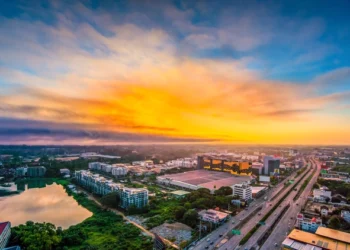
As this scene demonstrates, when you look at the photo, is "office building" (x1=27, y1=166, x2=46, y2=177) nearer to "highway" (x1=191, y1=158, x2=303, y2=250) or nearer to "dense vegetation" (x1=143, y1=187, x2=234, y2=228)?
"dense vegetation" (x1=143, y1=187, x2=234, y2=228)

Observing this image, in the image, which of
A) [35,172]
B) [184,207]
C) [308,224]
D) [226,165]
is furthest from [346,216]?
[35,172]

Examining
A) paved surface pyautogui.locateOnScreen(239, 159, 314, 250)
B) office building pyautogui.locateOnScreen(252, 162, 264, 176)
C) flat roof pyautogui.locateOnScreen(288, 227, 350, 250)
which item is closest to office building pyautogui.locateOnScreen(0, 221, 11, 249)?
paved surface pyautogui.locateOnScreen(239, 159, 314, 250)

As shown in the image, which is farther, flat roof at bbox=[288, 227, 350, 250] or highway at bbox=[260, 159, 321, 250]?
highway at bbox=[260, 159, 321, 250]

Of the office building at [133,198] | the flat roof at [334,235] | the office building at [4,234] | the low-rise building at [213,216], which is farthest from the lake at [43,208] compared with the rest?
the flat roof at [334,235]

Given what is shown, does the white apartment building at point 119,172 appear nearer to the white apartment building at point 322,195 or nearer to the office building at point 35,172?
the office building at point 35,172

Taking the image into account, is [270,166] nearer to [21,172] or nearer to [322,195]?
[322,195]
